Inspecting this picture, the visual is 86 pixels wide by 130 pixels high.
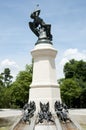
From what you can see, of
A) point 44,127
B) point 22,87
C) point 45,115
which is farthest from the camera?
point 22,87

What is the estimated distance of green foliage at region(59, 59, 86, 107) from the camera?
53.1 metres

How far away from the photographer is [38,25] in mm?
16703

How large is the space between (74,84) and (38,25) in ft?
124

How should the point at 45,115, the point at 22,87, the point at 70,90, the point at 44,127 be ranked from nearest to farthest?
the point at 44,127 → the point at 45,115 → the point at 22,87 → the point at 70,90

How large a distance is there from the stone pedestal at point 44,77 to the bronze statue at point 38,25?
2.45 ft

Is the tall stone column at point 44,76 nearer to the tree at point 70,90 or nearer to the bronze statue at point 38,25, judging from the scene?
the bronze statue at point 38,25

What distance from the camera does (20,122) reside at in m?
14.2

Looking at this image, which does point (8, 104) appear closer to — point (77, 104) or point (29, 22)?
point (77, 104)

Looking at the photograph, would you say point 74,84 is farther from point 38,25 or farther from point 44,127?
point 44,127

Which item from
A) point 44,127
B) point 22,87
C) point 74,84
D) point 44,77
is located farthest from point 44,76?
point 74,84

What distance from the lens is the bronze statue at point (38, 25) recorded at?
1628 cm

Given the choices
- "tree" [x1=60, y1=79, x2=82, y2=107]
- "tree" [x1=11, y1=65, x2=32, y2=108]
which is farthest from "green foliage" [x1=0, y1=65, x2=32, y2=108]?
"tree" [x1=60, y1=79, x2=82, y2=107]

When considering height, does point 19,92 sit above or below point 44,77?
above

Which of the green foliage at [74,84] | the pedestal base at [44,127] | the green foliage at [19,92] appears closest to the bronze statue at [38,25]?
the pedestal base at [44,127]
